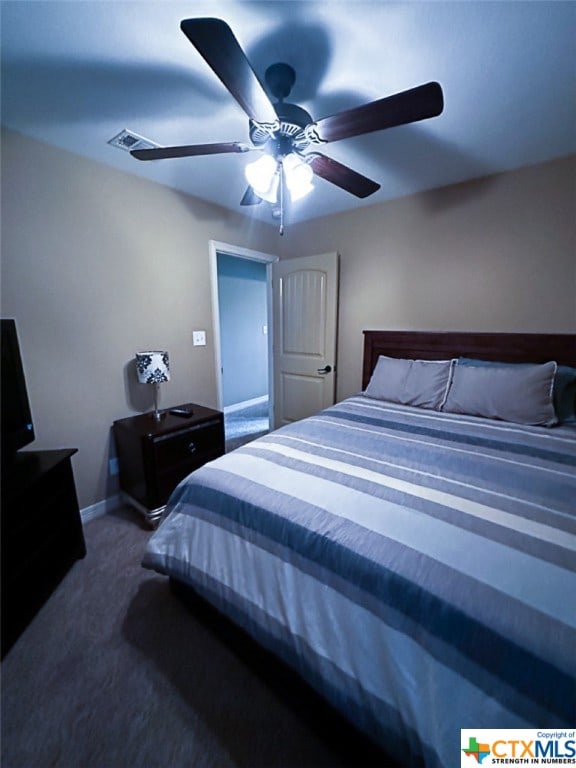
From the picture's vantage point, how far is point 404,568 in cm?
80

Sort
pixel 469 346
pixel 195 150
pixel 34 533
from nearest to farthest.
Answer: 1. pixel 195 150
2. pixel 34 533
3. pixel 469 346

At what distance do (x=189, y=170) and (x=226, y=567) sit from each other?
2.39m

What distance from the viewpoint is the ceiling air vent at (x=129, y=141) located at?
5.37 ft

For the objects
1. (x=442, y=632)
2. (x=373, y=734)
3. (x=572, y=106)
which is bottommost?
(x=373, y=734)

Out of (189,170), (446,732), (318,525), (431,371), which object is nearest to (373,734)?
(446,732)

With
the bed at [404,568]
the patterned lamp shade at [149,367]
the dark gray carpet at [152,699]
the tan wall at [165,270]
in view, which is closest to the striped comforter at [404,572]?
the bed at [404,568]

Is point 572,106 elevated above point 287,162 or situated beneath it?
elevated above

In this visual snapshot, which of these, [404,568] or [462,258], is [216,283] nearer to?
[462,258]

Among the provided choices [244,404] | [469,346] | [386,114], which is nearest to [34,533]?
[386,114]

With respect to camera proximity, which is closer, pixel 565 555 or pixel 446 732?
pixel 446 732

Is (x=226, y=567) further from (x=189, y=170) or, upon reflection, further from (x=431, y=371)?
(x=189, y=170)

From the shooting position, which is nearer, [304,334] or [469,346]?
[469,346]

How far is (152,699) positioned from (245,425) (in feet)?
9.61

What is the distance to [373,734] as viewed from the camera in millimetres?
784
